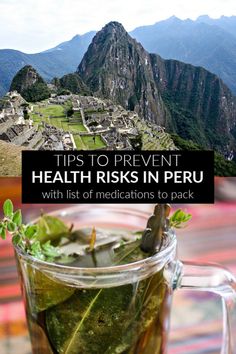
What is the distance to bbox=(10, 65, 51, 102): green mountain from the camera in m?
10.4

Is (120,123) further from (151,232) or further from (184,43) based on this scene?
(151,232)

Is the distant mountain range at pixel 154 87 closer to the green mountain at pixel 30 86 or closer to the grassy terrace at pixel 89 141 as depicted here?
the green mountain at pixel 30 86

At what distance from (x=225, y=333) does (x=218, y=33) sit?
14116 millimetres

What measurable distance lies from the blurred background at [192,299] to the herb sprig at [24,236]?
2 cm

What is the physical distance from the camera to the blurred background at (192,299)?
1.31 ft

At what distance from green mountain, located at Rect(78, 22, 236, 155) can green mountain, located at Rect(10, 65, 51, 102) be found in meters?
1.68

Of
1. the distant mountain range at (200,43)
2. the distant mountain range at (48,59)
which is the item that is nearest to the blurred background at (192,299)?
the distant mountain range at (48,59)

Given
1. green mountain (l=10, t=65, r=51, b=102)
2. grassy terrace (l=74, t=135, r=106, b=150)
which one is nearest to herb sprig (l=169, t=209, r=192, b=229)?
grassy terrace (l=74, t=135, r=106, b=150)

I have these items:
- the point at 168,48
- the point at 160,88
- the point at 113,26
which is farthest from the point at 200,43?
the point at 160,88

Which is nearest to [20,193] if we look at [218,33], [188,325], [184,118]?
[188,325]

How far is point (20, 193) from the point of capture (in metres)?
0.69

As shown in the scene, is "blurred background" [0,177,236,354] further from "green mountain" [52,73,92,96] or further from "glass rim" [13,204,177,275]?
"green mountain" [52,73,92,96]

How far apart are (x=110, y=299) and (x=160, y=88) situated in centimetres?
2018

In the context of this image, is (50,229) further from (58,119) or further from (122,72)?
(122,72)
